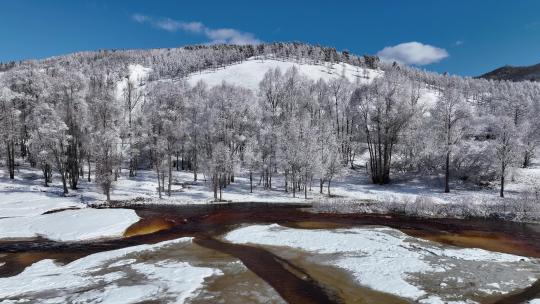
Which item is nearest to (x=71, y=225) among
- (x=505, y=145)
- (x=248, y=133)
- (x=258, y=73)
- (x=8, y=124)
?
(x=8, y=124)

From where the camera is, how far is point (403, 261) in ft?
64.9

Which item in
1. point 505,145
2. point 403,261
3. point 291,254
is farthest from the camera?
point 505,145

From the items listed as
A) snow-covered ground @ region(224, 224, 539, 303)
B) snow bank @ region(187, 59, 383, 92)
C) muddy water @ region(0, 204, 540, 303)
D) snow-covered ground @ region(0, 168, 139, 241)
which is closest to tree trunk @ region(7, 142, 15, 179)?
snow-covered ground @ region(0, 168, 139, 241)

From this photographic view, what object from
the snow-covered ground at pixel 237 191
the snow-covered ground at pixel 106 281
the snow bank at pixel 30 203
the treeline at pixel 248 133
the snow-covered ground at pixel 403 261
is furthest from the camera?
the treeline at pixel 248 133

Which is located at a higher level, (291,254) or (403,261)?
(403,261)

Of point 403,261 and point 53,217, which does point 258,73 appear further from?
point 403,261

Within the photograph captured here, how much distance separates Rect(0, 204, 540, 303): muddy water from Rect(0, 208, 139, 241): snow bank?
4.60ft

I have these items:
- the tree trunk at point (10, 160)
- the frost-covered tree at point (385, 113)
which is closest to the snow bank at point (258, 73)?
the frost-covered tree at point (385, 113)

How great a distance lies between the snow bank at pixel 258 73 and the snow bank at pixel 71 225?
110 metres

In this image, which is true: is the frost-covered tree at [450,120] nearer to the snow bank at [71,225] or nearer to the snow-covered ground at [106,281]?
the snow bank at [71,225]

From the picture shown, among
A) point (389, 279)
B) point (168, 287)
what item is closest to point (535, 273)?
point (389, 279)

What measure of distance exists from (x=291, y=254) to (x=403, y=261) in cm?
642

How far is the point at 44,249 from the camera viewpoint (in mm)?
24750

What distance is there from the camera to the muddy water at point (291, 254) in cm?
1641
